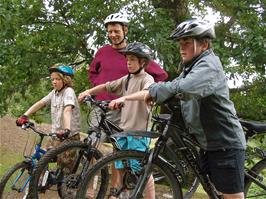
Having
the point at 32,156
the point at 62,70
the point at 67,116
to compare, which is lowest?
the point at 32,156

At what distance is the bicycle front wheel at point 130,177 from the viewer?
317cm

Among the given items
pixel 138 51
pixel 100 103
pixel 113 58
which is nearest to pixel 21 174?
pixel 100 103

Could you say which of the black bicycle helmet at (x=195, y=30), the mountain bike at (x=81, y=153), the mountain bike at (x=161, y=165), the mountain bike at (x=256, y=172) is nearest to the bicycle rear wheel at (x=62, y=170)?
the mountain bike at (x=81, y=153)

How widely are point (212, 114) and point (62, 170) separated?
70.2 inches

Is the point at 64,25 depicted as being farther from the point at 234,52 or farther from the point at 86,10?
A: the point at 234,52

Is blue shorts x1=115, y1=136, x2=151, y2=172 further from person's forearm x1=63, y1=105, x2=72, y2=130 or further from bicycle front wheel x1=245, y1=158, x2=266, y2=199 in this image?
bicycle front wheel x1=245, y1=158, x2=266, y2=199

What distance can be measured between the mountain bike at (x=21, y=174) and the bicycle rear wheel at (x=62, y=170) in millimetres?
236

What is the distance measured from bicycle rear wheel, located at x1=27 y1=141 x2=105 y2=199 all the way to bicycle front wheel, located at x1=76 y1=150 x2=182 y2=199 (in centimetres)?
27

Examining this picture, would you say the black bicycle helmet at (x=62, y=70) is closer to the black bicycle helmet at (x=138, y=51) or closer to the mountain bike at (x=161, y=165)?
the black bicycle helmet at (x=138, y=51)

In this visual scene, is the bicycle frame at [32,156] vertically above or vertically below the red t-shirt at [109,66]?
below

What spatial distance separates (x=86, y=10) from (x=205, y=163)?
127 inches

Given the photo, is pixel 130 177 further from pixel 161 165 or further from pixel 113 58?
pixel 113 58

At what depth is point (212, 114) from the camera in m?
2.96

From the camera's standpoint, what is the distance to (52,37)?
6.20 m
